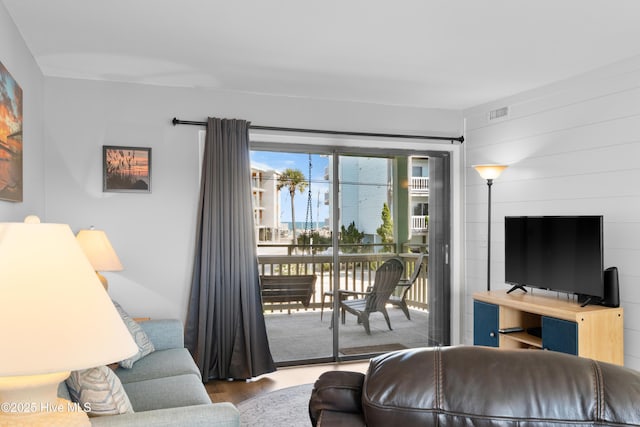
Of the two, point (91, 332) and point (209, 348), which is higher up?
point (91, 332)

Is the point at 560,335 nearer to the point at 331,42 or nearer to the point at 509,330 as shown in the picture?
the point at 509,330

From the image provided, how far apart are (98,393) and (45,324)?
934 millimetres

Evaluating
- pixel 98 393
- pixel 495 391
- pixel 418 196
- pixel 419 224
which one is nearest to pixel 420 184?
pixel 418 196

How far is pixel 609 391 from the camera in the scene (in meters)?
1.13

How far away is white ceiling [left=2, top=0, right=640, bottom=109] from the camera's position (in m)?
2.94

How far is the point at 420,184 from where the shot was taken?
5.43 meters

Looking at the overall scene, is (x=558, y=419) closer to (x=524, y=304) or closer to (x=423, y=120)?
(x=524, y=304)

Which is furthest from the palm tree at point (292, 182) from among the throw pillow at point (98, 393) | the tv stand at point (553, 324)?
the throw pillow at point (98, 393)

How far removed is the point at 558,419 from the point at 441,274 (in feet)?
14.4

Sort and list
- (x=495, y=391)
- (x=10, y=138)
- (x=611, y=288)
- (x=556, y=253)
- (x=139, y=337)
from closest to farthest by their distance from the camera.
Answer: (x=495, y=391) → (x=10, y=138) → (x=139, y=337) → (x=611, y=288) → (x=556, y=253)

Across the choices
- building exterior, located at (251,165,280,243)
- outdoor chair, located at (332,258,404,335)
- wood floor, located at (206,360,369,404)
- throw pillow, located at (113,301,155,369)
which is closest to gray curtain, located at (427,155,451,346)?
outdoor chair, located at (332,258,404,335)

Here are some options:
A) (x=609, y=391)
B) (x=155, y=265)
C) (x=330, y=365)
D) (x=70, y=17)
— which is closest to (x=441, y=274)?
(x=330, y=365)

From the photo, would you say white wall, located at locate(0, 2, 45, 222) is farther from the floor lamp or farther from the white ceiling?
the floor lamp

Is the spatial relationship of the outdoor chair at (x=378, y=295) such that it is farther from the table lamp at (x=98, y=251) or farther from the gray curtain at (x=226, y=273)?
the table lamp at (x=98, y=251)
